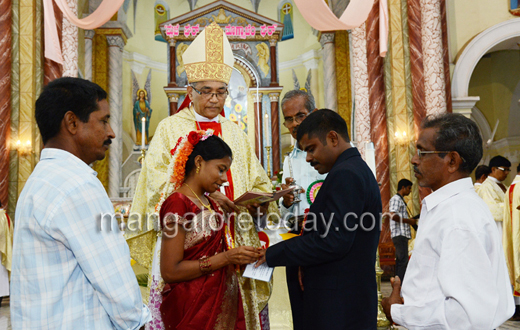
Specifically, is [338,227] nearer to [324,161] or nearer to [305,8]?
[324,161]

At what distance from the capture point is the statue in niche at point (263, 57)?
12.9m

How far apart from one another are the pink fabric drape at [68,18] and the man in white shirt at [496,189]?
5.90 meters

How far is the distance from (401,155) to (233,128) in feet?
17.3

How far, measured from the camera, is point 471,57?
862 centimetres

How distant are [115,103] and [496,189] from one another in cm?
1000

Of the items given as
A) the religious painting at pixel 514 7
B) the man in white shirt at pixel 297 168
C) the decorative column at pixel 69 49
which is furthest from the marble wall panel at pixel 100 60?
the man in white shirt at pixel 297 168

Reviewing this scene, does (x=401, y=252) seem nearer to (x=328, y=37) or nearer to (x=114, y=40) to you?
(x=328, y=37)

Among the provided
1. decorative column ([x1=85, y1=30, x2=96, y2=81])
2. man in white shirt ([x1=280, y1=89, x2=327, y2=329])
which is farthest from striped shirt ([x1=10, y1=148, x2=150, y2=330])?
decorative column ([x1=85, y1=30, x2=96, y2=81])

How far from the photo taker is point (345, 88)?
1309cm

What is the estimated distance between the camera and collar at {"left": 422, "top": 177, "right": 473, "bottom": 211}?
1.66 meters

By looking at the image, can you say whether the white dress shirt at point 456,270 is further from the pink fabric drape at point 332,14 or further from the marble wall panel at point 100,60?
the marble wall panel at point 100,60

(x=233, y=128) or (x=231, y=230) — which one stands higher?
(x=233, y=128)

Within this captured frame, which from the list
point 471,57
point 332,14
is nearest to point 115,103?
point 332,14

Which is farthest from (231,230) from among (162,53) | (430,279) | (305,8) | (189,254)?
(162,53)
